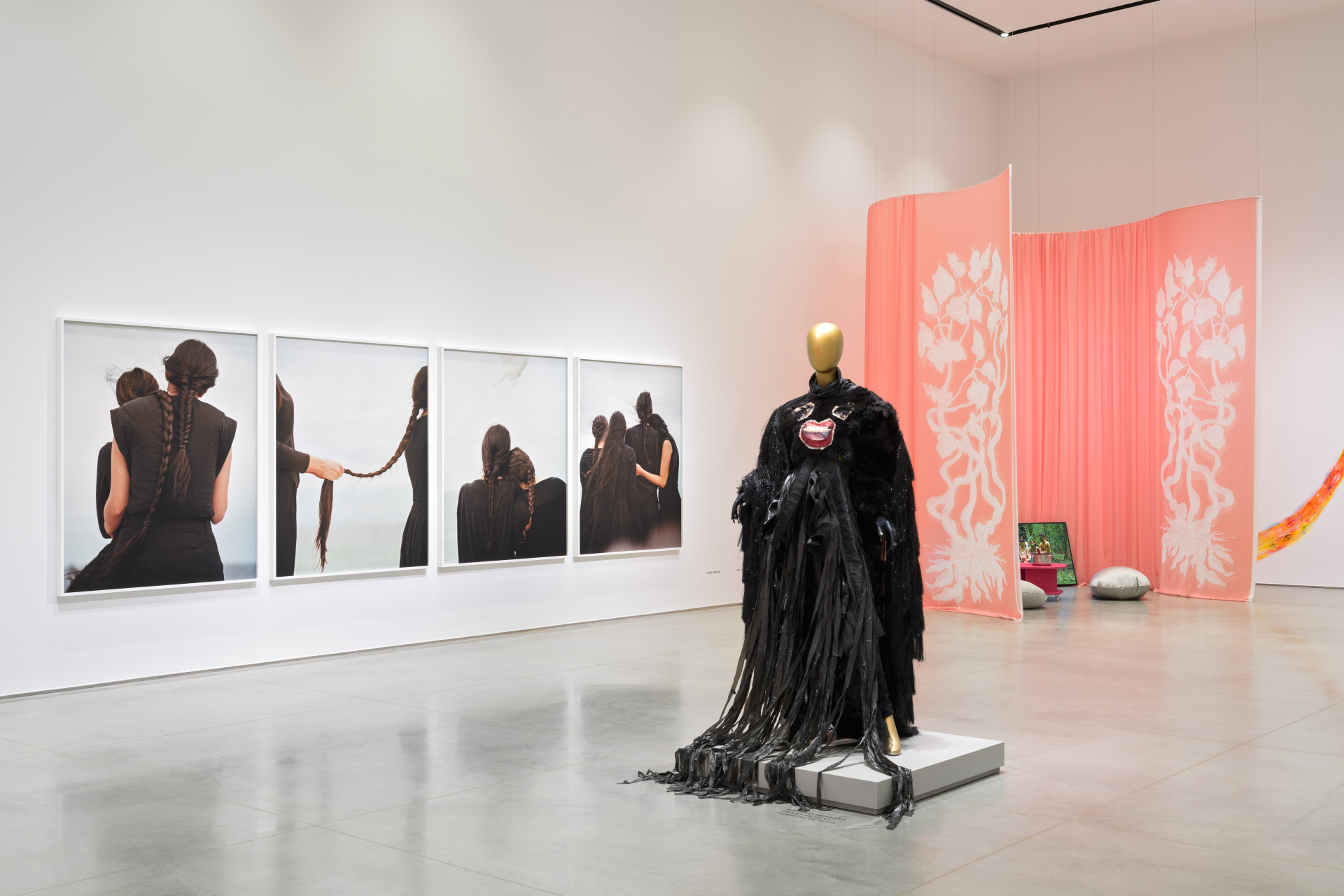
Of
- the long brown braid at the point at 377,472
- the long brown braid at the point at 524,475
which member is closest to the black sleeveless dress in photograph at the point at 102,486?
the long brown braid at the point at 377,472

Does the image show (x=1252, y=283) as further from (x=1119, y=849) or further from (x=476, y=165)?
(x=1119, y=849)

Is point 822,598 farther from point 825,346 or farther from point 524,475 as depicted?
point 524,475

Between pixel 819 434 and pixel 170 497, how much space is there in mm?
4654

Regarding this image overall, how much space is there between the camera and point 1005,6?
13031 millimetres

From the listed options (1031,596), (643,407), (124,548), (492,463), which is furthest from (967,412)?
(124,548)

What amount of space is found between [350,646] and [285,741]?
2.84m

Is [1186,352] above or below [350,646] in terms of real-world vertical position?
above

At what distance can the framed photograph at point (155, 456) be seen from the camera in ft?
23.5

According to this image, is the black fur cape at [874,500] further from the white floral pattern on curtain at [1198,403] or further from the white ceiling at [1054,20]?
the white ceiling at [1054,20]

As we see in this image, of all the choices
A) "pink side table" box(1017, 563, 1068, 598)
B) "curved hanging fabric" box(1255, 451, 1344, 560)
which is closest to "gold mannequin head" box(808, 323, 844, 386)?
"pink side table" box(1017, 563, 1068, 598)

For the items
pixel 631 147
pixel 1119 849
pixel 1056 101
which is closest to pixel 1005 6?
pixel 1056 101

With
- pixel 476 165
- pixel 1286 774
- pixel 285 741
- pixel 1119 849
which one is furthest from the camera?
pixel 476 165

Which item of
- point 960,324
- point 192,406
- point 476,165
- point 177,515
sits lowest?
point 177,515

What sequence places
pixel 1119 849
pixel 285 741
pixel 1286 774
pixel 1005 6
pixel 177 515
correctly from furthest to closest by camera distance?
pixel 1005 6, pixel 177 515, pixel 285 741, pixel 1286 774, pixel 1119 849
